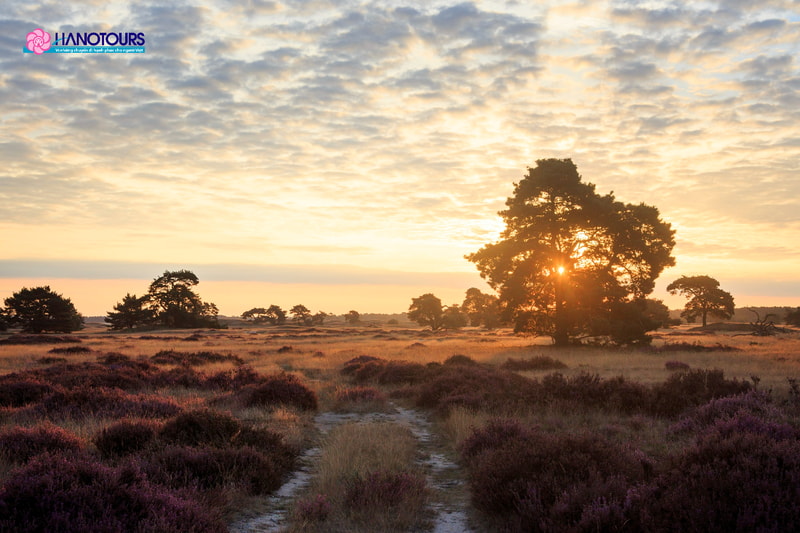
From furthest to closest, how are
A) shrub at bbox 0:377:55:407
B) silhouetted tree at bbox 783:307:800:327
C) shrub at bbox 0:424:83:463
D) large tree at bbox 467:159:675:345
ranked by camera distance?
silhouetted tree at bbox 783:307:800:327 → large tree at bbox 467:159:675:345 → shrub at bbox 0:377:55:407 → shrub at bbox 0:424:83:463

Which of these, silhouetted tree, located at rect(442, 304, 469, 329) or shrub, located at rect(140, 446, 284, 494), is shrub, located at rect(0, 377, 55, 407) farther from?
silhouetted tree, located at rect(442, 304, 469, 329)

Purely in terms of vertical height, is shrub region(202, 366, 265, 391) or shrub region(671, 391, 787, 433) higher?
shrub region(671, 391, 787, 433)

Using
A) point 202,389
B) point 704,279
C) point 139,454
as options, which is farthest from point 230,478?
point 704,279

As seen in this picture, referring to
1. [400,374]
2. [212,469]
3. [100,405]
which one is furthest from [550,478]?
[400,374]

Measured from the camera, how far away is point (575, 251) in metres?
34.0

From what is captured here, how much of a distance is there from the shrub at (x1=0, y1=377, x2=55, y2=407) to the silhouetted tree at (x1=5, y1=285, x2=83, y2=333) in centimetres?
6030

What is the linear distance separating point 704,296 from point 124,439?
83.1 metres

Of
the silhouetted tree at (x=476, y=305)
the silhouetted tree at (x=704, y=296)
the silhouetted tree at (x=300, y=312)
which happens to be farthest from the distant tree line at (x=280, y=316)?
the silhouetted tree at (x=704, y=296)

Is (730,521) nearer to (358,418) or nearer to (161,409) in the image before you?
(358,418)

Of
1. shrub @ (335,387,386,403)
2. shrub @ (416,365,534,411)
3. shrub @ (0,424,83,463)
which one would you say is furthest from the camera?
shrub @ (335,387,386,403)

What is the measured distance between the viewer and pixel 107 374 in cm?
1611

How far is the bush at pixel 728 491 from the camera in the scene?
418 cm

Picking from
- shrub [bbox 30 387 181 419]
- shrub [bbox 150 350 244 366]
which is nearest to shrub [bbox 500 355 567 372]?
shrub [bbox 150 350 244 366]

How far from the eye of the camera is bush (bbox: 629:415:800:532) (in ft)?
13.7
